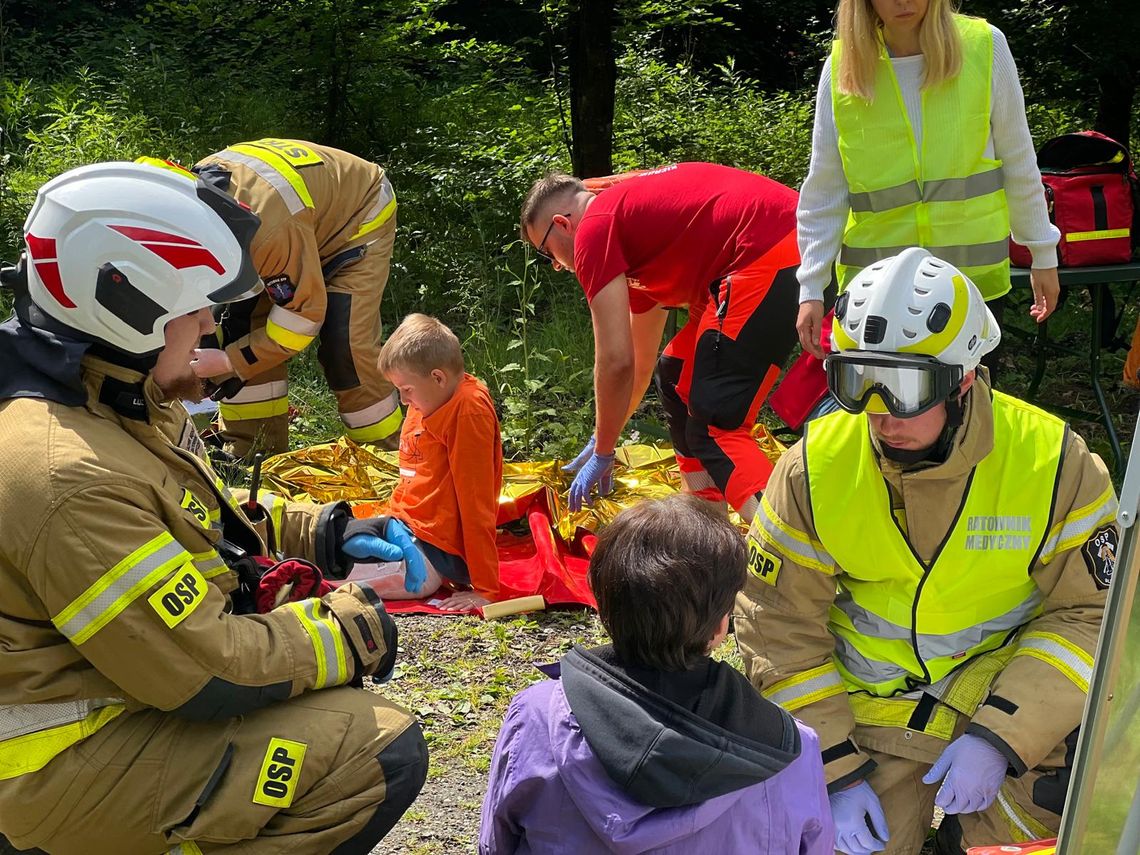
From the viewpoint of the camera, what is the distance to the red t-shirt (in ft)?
13.9

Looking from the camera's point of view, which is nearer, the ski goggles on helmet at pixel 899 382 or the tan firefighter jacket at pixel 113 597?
the tan firefighter jacket at pixel 113 597

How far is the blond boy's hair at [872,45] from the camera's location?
3477 mm

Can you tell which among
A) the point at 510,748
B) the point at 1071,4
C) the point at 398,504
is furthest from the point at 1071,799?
the point at 1071,4

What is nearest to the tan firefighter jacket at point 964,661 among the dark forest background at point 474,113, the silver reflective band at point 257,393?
the silver reflective band at point 257,393

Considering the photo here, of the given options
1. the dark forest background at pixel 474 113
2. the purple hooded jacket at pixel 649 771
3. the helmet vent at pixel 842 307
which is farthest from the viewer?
the dark forest background at pixel 474 113

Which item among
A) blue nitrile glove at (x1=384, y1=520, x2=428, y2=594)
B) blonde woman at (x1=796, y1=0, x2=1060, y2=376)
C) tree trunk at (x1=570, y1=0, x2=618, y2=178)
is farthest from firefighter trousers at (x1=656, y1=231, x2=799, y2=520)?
tree trunk at (x1=570, y1=0, x2=618, y2=178)

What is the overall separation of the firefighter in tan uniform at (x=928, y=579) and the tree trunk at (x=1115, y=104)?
6.62m

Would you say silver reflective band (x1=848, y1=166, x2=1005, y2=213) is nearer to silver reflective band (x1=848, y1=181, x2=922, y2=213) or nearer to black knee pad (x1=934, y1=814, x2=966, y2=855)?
silver reflective band (x1=848, y1=181, x2=922, y2=213)

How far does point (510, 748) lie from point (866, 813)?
3.69 ft

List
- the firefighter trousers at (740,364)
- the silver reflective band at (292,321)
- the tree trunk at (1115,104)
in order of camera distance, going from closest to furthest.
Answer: the firefighter trousers at (740,364)
the silver reflective band at (292,321)
the tree trunk at (1115,104)

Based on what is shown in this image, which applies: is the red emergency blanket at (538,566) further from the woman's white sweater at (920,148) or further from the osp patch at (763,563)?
the osp patch at (763,563)

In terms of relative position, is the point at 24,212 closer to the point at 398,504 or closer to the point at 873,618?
the point at 398,504

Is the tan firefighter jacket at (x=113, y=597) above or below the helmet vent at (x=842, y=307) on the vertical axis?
below

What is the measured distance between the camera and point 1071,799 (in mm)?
1471
